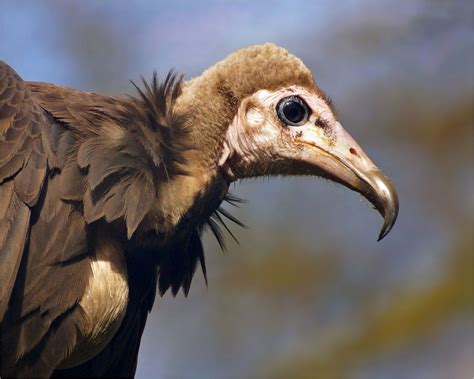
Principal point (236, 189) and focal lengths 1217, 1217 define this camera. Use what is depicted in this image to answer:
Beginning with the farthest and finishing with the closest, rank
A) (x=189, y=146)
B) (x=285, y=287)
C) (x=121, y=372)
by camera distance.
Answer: (x=285, y=287) → (x=121, y=372) → (x=189, y=146)

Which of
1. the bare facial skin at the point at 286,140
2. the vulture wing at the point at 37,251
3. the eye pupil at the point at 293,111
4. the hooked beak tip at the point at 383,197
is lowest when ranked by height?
the vulture wing at the point at 37,251

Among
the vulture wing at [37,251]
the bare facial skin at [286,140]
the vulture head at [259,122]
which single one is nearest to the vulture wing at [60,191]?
the vulture wing at [37,251]

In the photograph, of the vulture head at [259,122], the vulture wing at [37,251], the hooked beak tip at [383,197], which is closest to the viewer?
the vulture wing at [37,251]

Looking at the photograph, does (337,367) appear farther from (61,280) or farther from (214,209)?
(61,280)

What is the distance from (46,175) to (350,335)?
4473 mm

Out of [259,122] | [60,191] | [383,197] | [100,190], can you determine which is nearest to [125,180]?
[100,190]

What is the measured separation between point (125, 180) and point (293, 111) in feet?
→ 2.74

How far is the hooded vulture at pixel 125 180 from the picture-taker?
15.9ft

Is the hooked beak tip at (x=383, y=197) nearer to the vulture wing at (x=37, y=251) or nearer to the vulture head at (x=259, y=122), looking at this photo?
the vulture head at (x=259, y=122)

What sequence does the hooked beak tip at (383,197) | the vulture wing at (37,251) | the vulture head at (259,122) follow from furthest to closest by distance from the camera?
1. the vulture head at (259,122)
2. the hooked beak tip at (383,197)
3. the vulture wing at (37,251)

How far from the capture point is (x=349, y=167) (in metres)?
5.18

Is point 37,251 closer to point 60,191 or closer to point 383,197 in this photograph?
point 60,191

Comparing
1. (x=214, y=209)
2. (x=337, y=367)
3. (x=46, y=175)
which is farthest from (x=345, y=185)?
(x=337, y=367)

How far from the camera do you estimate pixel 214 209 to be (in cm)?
538
